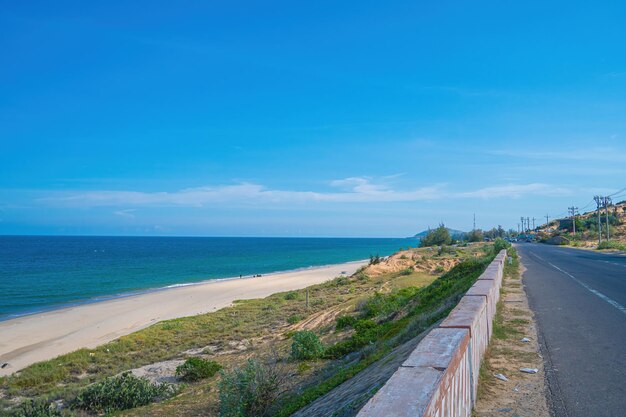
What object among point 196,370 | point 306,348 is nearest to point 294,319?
point 196,370

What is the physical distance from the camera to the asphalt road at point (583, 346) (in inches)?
193

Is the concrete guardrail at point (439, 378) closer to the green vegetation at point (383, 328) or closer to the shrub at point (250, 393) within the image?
the green vegetation at point (383, 328)

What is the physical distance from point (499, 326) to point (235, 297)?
1205 inches

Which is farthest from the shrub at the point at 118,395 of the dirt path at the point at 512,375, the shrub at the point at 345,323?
the dirt path at the point at 512,375

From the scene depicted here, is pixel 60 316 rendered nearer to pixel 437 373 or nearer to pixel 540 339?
pixel 540 339

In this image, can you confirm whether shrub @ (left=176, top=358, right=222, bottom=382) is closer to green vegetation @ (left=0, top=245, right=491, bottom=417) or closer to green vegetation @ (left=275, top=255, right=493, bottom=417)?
green vegetation @ (left=0, top=245, right=491, bottom=417)

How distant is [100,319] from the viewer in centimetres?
2911

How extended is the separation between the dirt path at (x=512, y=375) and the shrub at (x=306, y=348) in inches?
176

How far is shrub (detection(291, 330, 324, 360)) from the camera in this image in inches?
453

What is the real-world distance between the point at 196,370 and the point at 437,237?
72460 mm

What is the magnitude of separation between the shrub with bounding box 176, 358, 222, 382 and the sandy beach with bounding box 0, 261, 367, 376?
29.6ft

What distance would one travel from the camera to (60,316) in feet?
99.7

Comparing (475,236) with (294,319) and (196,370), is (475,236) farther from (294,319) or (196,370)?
(196,370)

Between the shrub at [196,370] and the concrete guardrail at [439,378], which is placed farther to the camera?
the shrub at [196,370]
